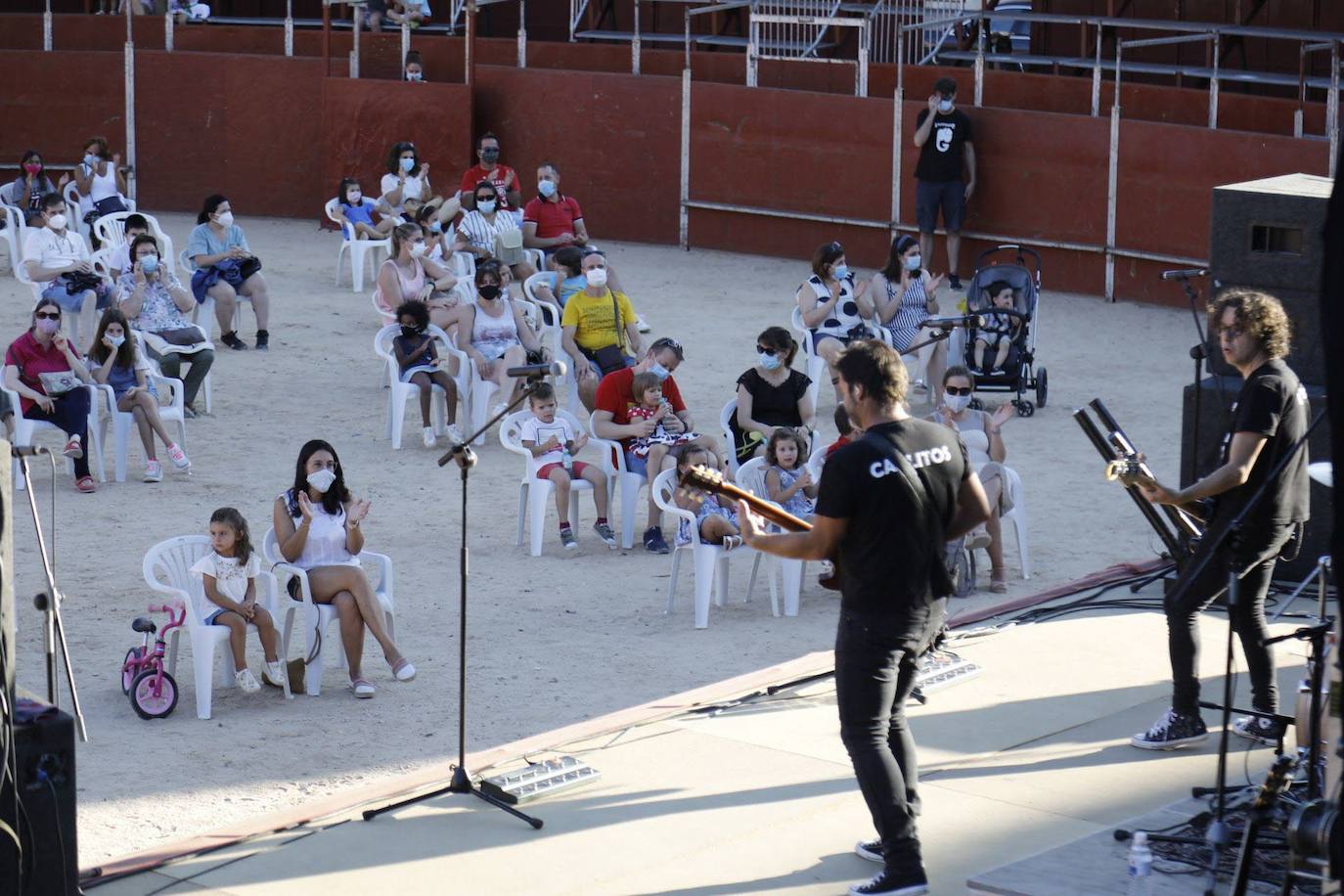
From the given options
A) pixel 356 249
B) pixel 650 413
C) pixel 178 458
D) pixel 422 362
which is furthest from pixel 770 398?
pixel 356 249

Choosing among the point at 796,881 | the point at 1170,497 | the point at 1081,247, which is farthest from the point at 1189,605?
the point at 1081,247

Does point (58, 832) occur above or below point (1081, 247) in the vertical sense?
below

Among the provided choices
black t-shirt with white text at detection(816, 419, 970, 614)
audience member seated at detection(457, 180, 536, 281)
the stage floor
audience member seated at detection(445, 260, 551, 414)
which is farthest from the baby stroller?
black t-shirt with white text at detection(816, 419, 970, 614)

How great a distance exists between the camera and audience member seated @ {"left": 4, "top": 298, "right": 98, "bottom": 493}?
1305 cm

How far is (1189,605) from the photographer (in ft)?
25.3

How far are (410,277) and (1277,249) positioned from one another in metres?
8.27

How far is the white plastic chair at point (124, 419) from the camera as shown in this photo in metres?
13.5

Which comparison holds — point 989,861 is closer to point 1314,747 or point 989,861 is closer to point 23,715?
point 1314,747

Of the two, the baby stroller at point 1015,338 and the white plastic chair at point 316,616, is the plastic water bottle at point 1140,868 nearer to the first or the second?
the white plastic chair at point 316,616

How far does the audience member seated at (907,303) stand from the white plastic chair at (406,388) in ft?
11.1

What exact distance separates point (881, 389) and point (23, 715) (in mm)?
2835

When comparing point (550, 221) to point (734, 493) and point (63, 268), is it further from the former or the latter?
point (734, 493)

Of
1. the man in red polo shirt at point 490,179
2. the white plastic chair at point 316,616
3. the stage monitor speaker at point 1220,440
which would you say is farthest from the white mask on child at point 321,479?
the man in red polo shirt at point 490,179

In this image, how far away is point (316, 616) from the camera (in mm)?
9570
